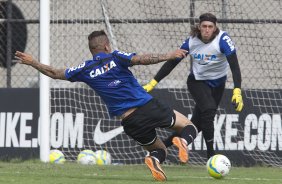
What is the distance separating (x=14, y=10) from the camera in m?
14.6

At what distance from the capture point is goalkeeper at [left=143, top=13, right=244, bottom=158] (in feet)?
36.3

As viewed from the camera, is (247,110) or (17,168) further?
(247,110)

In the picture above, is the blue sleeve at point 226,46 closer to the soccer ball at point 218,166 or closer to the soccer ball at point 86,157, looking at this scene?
the soccer ball at point 218,166

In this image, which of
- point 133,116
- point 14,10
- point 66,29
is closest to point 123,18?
point 66,29

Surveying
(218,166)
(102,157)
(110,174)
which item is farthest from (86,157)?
(218,166)

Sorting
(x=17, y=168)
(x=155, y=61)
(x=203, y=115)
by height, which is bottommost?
(x=17, y=168)

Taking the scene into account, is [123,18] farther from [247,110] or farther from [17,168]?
[17,168]

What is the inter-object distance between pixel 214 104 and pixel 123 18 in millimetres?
3049

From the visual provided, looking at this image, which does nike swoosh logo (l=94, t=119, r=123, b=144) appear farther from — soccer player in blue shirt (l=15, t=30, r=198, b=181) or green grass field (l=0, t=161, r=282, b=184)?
soccer player in blue shirt (l=15, t=30, r=198, b=181)

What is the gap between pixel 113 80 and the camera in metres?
9.38

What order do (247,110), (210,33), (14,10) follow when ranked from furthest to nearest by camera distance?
(14,10) → (247,110) → (210,33)

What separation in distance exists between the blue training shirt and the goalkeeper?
186 cm

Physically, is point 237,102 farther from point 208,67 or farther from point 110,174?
point 110,174

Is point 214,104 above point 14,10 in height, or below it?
below
